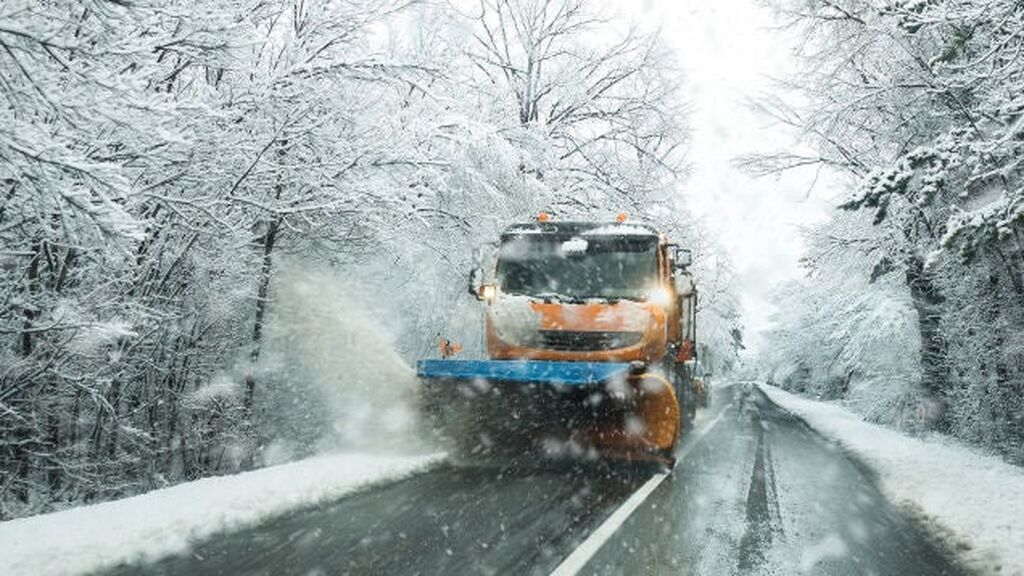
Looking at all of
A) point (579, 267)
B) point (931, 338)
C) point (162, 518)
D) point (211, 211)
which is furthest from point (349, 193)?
point (931, 338)

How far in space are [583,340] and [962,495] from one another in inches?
170

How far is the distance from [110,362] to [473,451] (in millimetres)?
3946

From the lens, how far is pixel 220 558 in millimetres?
4281

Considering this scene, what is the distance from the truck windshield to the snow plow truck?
0.5 inches

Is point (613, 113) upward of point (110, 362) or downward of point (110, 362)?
upward

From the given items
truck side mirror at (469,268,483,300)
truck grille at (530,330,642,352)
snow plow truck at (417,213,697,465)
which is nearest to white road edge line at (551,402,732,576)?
snow plow truck at (417,213,697,465)

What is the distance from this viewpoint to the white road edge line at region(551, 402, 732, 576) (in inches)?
170

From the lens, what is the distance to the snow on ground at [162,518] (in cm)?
397

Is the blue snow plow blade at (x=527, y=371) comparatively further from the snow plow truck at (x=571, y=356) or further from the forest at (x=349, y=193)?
the forest at (x=349, y=193)

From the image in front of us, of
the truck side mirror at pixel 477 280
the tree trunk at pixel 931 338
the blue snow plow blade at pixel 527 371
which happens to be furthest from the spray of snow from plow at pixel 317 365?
the tree trunk at pixel 931 338

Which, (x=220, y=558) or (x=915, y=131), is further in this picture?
(x=915, y=131)

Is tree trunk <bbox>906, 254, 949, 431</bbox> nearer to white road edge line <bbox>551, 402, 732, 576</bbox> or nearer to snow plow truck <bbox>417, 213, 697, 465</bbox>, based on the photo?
snow plow truck <bbox>417, 213, 697, 465</bbox>

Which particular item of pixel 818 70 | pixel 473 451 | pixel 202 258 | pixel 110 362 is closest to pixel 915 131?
pixel 818 70

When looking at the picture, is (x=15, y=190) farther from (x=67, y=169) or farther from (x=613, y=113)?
(x=613, y=113)
